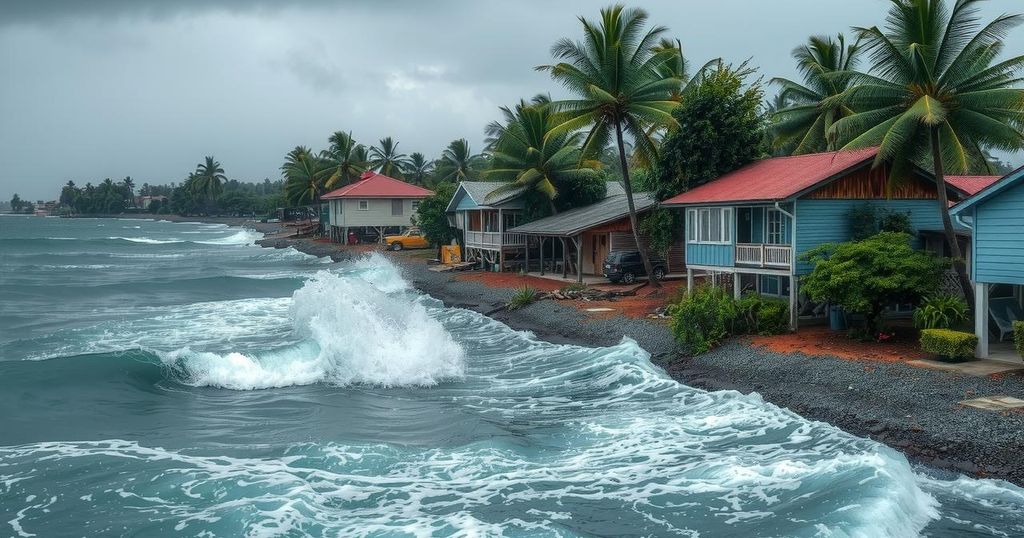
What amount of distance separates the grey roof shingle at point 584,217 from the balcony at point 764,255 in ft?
28.2

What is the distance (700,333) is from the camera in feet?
73.3

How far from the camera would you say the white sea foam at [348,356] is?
21047 mm

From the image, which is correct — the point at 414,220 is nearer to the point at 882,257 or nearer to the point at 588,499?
the point at 882,257

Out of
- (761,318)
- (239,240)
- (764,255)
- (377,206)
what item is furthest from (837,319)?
Result: (239,240)

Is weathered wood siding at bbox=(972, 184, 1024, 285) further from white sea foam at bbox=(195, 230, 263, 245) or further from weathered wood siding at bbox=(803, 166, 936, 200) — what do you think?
white sea foam at bbox=(195, 230, 263, 245)

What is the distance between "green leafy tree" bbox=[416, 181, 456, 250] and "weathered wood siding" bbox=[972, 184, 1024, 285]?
125 ft

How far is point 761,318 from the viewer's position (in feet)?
74.6

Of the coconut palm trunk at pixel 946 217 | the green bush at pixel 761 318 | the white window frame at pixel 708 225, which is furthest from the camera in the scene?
the white window frame at pixel 708 225

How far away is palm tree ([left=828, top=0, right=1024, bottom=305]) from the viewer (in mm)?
19422

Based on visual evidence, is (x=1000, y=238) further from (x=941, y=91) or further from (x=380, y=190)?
(x=380, y=190)

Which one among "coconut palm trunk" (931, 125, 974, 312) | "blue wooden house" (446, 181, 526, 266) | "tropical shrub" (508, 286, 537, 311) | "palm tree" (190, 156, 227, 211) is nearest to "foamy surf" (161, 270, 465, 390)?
"tropical shrub" (508, 286, 537, 311)

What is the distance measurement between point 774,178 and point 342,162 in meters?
63.6

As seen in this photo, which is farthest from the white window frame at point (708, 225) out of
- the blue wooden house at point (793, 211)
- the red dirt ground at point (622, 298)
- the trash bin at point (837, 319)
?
the trash bin at point (837, 319)

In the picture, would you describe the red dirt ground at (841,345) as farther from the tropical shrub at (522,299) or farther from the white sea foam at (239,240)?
the white sea foam at (239,240)
